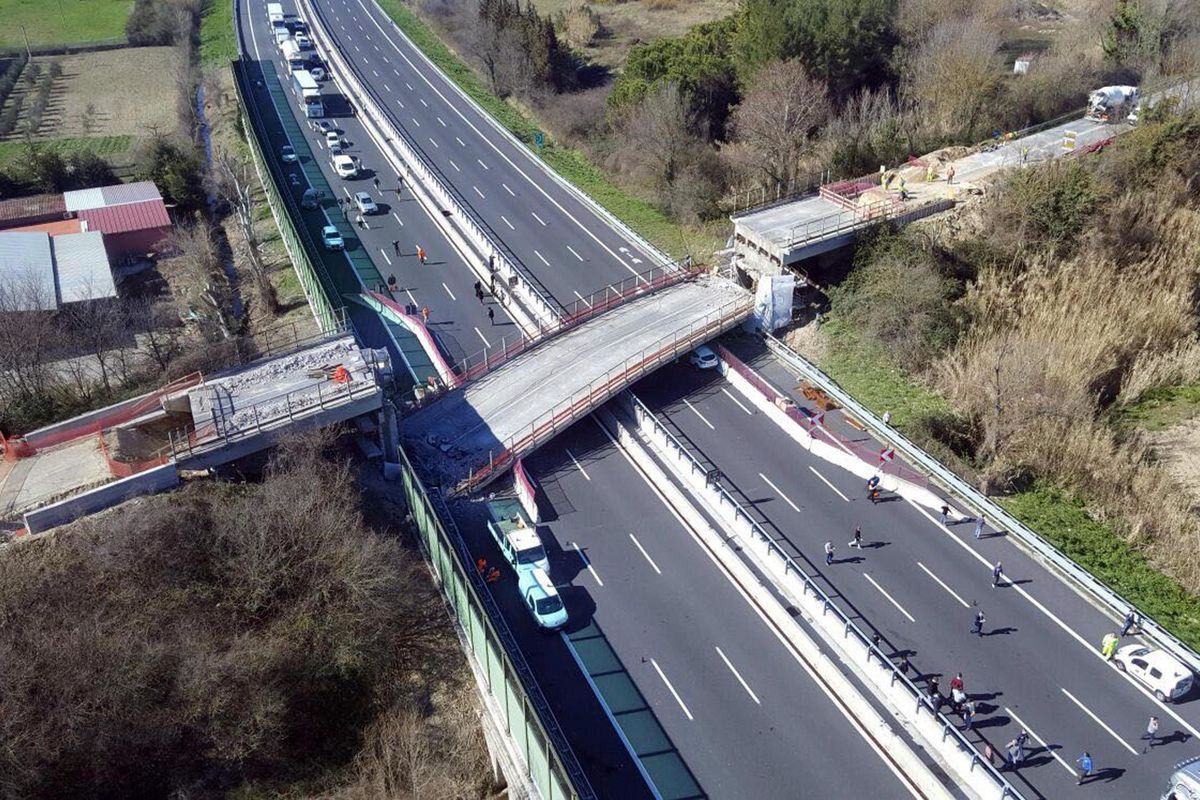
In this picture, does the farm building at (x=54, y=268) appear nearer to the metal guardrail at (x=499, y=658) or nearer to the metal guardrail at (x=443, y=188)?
the metal guardrail at (x=443, y=188)

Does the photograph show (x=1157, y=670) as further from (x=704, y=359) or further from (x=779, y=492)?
A: (x=704, y=359)

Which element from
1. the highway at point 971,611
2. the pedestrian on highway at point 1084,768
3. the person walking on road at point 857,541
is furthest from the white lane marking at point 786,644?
the person walking on road at point 857,541

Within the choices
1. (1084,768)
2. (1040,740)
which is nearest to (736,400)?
(1040,740)

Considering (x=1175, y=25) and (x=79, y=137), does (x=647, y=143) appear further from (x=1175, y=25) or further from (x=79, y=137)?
(x=79, y=137)

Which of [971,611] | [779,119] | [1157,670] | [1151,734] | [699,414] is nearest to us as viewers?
[1151,734]

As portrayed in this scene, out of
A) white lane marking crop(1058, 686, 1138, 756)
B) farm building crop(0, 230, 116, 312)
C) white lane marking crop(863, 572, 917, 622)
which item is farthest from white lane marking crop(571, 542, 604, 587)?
farm building crop(0, 230, 116, 312)

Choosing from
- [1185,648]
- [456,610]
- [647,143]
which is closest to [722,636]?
[456,610]
